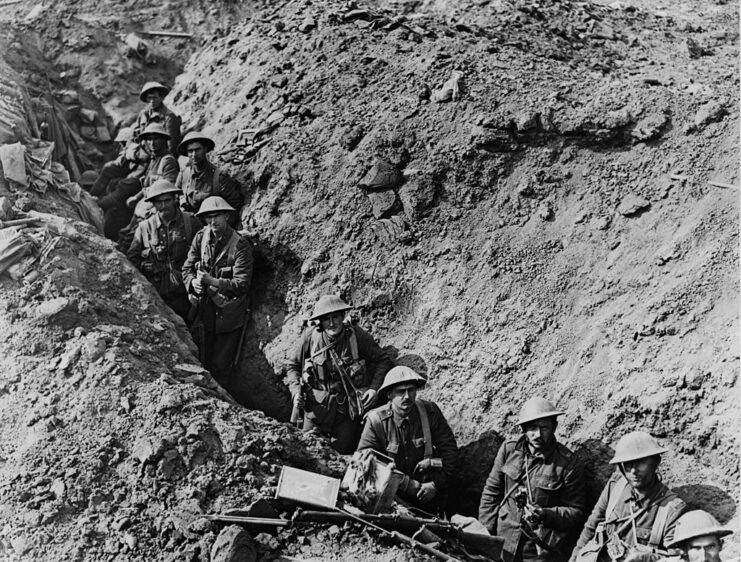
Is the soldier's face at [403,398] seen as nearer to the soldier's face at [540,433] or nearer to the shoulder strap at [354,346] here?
the shoulder strap at [354,346]

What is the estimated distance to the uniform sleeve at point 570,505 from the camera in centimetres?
724

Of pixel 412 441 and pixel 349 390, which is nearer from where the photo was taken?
pixel 412 441

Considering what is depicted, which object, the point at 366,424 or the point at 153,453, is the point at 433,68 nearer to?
the point at 366,424

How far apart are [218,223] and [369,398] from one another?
2740 millimetres

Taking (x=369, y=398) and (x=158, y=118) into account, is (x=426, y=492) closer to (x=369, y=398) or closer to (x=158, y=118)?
(x=369, y=398)

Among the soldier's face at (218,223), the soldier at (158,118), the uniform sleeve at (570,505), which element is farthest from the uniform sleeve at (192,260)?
the uniform sleeve at (570,505)

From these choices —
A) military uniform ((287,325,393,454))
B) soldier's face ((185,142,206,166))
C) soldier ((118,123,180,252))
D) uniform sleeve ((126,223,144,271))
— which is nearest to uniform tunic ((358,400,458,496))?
military uniform ((287,325,393,454))

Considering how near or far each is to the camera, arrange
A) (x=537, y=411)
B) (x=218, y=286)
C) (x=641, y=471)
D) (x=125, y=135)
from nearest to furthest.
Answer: (x=641, y=471)
(x=537, y=411)
(x=218, y=286)
(x=125, y=135)

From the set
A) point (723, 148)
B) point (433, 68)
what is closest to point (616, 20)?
point (433, 68)

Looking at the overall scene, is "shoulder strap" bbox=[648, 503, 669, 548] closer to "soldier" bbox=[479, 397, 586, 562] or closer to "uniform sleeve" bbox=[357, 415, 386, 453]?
"soldier" bbox=[479, 397, 586, 562]

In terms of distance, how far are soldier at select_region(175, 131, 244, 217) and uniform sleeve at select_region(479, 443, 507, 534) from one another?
4.82 meters

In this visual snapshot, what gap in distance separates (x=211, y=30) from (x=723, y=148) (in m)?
9.64

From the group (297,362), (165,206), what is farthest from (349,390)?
(165,206)

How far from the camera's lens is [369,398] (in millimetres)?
8336
